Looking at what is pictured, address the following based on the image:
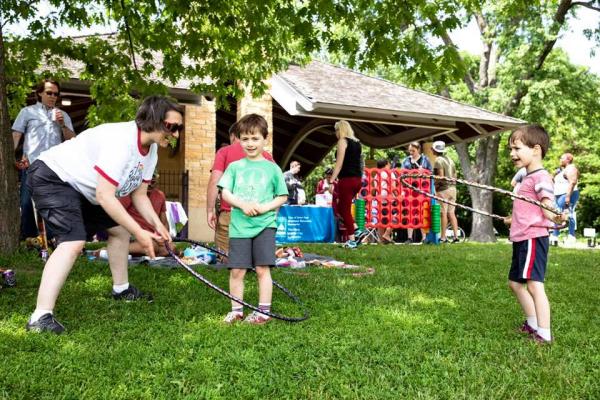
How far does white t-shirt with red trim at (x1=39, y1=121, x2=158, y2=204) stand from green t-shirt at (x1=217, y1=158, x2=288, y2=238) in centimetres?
67

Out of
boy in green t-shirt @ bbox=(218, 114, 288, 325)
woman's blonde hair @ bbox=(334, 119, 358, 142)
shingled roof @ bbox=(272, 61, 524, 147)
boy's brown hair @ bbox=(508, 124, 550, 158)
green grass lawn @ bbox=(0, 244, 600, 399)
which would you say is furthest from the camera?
shingled roof @ bbox=(272, 61, 524, 147)

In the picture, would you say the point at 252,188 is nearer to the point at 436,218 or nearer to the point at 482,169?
the point at 436,218

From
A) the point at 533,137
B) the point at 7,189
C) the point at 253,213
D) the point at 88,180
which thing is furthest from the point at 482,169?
the point at 88,180

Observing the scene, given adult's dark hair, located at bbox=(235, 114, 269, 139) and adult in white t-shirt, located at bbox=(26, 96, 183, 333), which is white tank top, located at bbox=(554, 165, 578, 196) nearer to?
adult's dark hair, located at bbox=(235, 114, 269, 139)

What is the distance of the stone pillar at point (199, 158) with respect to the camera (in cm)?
1464

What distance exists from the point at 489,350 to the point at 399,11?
566cm

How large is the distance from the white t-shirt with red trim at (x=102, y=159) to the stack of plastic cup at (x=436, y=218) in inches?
359

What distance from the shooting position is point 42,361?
3.13 metres

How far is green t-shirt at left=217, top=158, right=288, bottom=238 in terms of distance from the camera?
4312 millimetres

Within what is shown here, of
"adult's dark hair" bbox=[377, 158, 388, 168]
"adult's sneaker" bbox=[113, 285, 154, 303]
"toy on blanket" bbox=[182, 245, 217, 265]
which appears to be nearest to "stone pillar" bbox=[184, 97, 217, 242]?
"adult's dark hair" bbox=[377, 158, 388, 168]

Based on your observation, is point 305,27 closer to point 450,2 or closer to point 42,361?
point 450,2

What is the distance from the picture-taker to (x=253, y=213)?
4207 millimetres

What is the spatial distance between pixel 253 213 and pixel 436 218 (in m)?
8.80

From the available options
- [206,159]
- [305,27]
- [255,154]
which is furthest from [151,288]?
[206,159]
